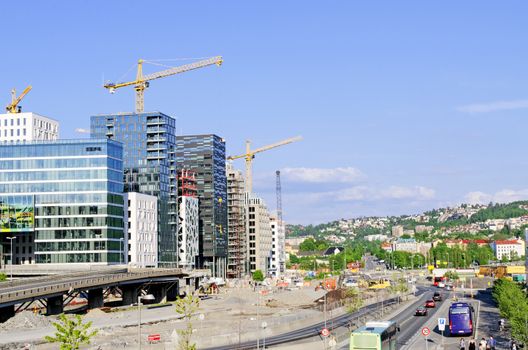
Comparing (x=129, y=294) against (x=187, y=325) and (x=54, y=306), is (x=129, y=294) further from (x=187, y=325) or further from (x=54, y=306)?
(x=187, y=325)

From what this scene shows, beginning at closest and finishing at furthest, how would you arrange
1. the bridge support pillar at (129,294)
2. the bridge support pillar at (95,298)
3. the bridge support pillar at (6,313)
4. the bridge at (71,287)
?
the bridge at (71,287) < the bridge support pillar at (6,313) < the bridge support pillar at (95,298) < the bridge support pillar at (129,294)

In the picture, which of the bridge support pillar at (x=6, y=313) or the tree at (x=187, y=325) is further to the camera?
the bridge support pillar at (x=6, y=313)

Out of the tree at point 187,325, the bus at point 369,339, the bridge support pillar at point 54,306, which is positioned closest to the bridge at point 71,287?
the bridge support pillar at point 54,306

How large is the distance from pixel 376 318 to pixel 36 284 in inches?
2337

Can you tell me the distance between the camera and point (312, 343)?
10456cm

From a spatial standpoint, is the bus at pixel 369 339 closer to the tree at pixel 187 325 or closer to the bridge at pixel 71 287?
the tree at pixel 187 325

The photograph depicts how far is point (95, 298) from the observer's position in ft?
527

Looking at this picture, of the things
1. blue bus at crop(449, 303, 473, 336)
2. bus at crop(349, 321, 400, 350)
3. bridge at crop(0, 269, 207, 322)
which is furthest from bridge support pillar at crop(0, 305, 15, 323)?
bus at crop(349, 321, 400, 350)

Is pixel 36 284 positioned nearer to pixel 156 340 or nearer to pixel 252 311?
pixel 156 340

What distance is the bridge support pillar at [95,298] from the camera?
524 ft

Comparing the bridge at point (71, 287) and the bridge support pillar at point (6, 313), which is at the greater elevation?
the bridge at point (71, 287)

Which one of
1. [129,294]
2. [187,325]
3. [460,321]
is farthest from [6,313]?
[460,321]

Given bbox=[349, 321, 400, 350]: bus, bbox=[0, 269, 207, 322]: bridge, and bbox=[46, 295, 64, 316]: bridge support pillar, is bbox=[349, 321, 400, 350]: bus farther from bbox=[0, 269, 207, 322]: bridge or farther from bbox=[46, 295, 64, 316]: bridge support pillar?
bbox=[46, 295, 64, 316]: bridge support pillar

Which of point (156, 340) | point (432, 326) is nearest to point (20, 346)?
point (156, 340)
